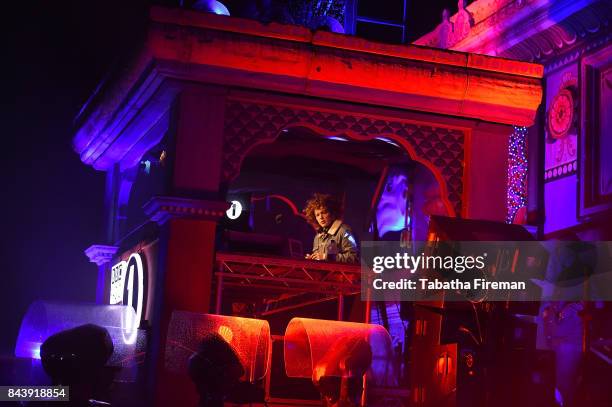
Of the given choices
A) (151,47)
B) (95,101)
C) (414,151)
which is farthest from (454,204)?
(95,101)

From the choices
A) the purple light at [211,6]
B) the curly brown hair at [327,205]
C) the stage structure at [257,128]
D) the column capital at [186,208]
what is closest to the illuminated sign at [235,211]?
the stage structure at [257,128]

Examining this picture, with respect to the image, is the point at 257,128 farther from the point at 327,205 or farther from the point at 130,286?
the point at 130,286

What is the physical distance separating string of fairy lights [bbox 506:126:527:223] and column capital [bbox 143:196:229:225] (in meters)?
7.10

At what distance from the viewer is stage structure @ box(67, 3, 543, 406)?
1048 centimetres

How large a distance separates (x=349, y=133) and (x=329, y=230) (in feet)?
6.36

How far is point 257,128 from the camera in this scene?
11.1 meters

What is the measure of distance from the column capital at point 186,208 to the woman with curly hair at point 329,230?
2.51 metres

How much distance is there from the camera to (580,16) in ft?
46.2

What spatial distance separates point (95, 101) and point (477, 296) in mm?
6608

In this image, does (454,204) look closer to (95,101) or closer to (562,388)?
(562,388)

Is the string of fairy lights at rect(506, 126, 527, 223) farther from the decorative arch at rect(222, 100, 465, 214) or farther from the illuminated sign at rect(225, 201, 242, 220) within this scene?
the illuminated sign at rect(225, 201, 242, 220)

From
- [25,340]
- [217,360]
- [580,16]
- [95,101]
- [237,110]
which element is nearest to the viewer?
[217,360]

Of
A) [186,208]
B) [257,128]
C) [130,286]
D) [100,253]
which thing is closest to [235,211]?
[100,253]

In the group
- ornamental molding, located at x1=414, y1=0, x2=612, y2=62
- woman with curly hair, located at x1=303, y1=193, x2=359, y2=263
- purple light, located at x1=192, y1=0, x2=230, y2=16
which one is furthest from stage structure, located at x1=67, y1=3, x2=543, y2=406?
ornamental molding, located at x1=414, y1=0, x2=612, y2=62
